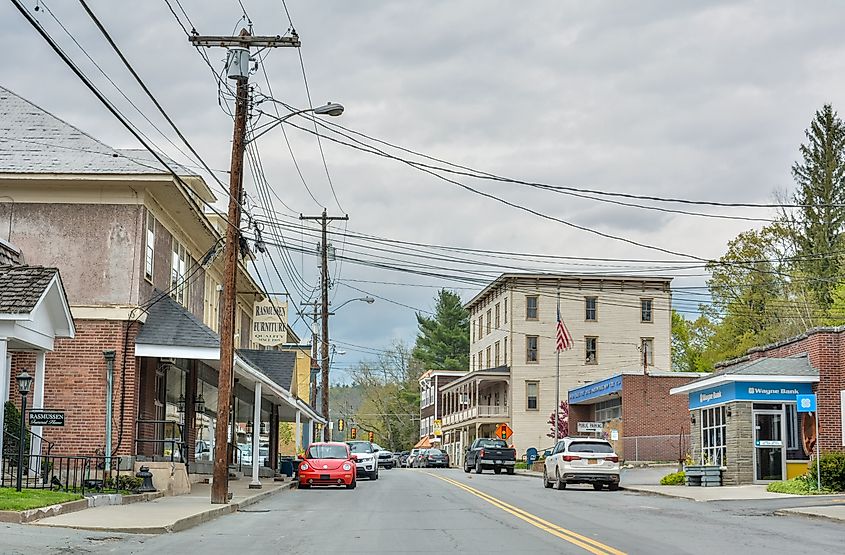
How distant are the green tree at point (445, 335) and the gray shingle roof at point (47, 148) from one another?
92.5 metres

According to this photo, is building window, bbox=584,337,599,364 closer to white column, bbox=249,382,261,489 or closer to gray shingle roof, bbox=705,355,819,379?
gray shingle roof, bbox=705,355,819,379

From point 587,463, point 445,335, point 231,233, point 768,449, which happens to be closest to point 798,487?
point 768,449

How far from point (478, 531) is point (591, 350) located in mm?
63359

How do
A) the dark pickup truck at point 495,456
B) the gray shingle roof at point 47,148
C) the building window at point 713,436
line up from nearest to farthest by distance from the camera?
1. the gray shingle roof at point 47,148
2. the building window at point 713,436
3. the dark pickup truck at point 495,456

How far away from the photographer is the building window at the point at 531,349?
8012cm

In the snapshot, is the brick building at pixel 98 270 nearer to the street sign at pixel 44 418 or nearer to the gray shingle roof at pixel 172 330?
the gray shingle roof at pixel 172 330

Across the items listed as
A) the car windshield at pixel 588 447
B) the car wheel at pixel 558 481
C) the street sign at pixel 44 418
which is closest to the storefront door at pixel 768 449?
the car windshield at pixel 588 447

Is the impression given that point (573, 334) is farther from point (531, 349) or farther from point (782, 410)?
point (782, 410)

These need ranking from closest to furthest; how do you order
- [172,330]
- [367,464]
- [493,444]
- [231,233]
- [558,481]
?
[231,233], [172,330], [558,481], [367,464], [493,444]

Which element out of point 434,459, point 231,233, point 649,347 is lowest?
point 434,459

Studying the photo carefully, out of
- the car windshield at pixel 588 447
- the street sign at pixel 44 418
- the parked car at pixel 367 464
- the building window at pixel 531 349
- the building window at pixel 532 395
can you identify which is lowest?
the parked car at pixel 367 464

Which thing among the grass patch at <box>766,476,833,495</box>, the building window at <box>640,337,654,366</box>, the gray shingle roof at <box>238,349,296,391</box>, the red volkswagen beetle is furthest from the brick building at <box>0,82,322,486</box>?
the building window at <box>640,337,654,366</box>

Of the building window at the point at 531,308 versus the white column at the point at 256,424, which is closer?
the white column at the point at 256,424

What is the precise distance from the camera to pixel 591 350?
8038cm
